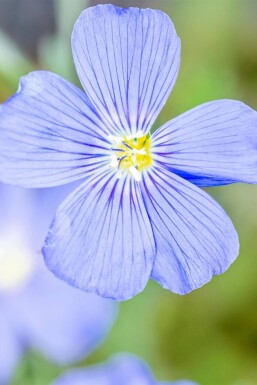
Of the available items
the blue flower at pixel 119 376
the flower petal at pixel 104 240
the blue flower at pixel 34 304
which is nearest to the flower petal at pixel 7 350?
the blue flower at pixel 34 304

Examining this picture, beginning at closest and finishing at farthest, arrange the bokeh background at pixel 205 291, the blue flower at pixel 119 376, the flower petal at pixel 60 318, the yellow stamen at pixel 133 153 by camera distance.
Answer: the yellow stamen at pixel 133 153, the blue flower at pixel 119 376, the flower petal at pixel 60 318, the bokeh background at pixel 205 291

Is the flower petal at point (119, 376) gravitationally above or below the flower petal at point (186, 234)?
below

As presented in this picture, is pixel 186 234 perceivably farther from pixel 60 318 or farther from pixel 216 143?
pixel 60 318

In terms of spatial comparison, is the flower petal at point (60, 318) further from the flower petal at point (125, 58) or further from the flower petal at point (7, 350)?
the flower petal at point (125, 58)

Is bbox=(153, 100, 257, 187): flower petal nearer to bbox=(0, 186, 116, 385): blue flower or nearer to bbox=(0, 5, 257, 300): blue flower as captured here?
bbox=(0, 5, 257, 300): blue flower

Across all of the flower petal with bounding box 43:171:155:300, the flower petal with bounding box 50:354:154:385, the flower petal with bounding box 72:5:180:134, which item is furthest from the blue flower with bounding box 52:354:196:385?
the flower petal with bounding box 72:5:180:134

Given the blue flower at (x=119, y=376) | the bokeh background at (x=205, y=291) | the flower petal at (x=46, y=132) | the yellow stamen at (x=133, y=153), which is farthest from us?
the bokeh background at (x=205, y=291)
